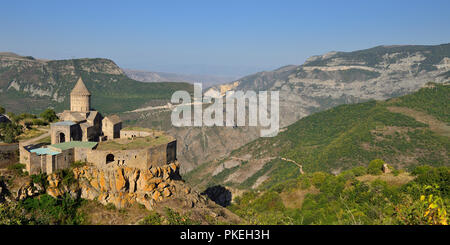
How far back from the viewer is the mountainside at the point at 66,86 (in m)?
146

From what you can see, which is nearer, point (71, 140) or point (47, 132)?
point (71, 140)

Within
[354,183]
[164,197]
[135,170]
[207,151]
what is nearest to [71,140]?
[135,170]

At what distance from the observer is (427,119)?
248 ft

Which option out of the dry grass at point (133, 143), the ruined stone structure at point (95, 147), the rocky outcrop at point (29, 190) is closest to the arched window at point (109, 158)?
the ruined stone structure at point (95, 147)

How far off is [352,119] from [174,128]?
58.5 m

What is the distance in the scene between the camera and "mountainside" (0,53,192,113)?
146500 mm

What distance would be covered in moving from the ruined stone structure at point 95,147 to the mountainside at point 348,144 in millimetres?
32610

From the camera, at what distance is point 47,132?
140 feet

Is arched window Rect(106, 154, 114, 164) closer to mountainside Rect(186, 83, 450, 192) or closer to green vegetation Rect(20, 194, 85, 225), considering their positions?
green vegetation Rect(20, 194, 85, 225)

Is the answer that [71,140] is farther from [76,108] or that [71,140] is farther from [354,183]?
[354,183]

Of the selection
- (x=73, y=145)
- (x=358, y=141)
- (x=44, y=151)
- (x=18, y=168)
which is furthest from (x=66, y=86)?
(x=18, y=168)

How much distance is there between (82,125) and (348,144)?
163 ft
